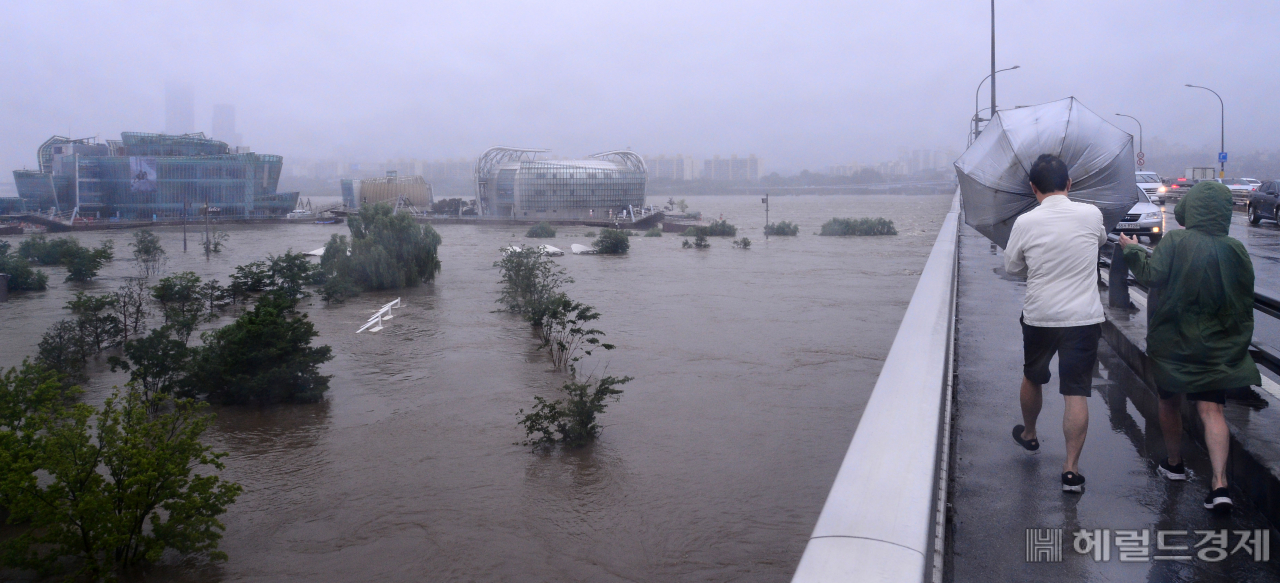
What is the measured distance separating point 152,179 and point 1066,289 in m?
69.4

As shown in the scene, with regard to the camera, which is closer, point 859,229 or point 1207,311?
point 1207,311

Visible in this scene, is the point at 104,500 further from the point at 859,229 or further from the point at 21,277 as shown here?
the point at 859,229

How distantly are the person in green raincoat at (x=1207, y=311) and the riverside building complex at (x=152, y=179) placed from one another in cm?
5083

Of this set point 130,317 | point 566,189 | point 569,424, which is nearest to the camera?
point 569,424

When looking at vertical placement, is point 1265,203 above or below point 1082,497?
above

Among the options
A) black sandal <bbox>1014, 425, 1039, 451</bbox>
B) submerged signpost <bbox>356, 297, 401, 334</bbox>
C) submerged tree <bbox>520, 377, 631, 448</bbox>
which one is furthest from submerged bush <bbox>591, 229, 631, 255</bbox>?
black sandal <bbox>1014, 425, 1039, 451</bbox>

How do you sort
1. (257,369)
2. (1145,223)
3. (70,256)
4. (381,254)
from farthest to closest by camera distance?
(70,256) < (381,254) < (1145,223) < (257,369)

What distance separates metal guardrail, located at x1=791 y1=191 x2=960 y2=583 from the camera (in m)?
1.56

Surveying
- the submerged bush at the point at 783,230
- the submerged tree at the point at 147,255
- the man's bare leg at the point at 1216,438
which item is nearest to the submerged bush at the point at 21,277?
the submerged tree at the point at 147,255

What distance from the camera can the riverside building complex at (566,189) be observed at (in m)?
76.2

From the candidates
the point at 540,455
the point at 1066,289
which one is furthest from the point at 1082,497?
the point at 540,455

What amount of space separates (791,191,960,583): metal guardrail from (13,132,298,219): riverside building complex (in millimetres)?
50854

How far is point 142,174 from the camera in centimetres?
5994

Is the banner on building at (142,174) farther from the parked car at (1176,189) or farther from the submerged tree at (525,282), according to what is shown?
the parked car at (1176,189)
